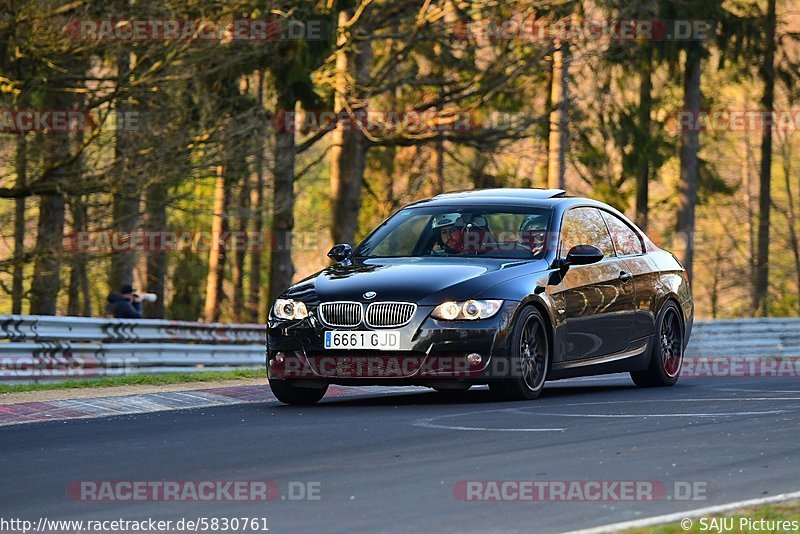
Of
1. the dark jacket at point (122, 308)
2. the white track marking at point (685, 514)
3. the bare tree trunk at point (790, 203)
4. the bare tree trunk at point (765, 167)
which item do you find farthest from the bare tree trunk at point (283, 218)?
the bare tree trunk at point (790, 203)

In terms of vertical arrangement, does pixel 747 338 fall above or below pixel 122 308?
below

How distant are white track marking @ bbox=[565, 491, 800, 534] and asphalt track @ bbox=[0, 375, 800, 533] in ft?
0.35

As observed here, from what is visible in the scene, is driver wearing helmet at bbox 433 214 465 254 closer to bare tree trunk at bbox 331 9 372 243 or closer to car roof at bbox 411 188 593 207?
car roof at bbox 411 188 593 207

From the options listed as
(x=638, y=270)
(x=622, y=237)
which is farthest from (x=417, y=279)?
(x=622, y=237)

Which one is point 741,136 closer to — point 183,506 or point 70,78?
point 70,78

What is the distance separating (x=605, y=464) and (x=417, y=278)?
373 cm

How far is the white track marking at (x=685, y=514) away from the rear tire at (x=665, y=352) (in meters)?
6.76

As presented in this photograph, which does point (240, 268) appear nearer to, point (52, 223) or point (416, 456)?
point (52, 223)

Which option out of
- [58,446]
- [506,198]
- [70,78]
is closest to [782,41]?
[70,78]

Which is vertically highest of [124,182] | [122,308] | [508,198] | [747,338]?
[124,182]

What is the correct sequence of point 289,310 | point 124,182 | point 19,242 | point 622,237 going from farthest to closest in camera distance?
point 19,242, point 124,182, point 622,237, point 289,310

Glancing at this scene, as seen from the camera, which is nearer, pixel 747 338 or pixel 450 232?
pixel 450 232

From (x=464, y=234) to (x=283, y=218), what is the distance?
18.7m

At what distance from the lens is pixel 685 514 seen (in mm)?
6461
